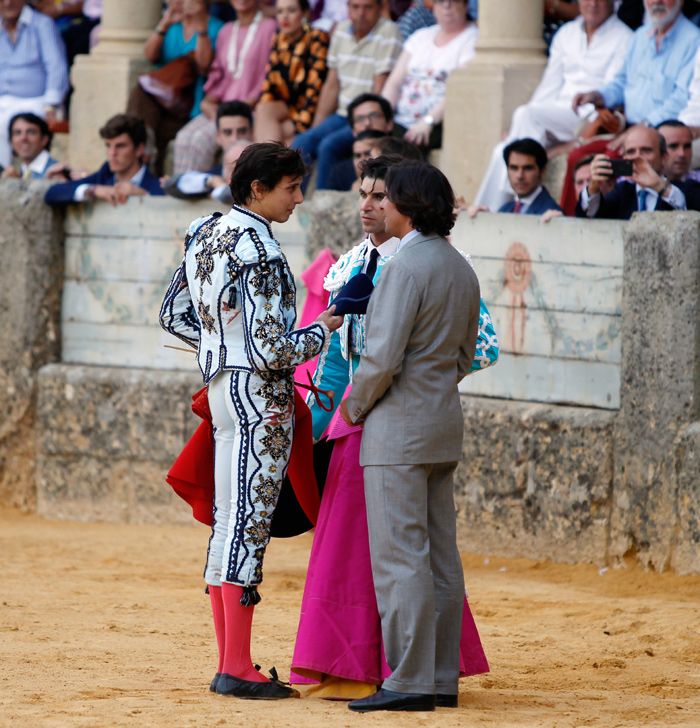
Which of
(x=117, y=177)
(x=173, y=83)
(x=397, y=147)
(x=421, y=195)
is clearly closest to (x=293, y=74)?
(x=173, y=83)

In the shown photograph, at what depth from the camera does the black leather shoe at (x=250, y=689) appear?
5.28 m

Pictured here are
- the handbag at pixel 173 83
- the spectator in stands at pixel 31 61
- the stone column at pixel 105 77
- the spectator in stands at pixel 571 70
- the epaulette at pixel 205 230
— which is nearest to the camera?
the epaulette at pixel 205 230

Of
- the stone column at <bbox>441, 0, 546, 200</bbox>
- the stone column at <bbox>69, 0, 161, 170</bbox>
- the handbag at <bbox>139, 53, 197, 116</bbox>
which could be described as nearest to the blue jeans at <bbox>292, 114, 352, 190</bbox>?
the stone column at <bbox>441, 0, 546, 200</bbox>

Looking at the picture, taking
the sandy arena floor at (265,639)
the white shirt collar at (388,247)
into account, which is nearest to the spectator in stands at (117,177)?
the sandy arena floor at (265,639)

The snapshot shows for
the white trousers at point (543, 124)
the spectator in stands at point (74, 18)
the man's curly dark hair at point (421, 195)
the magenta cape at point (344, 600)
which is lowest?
the magenta cape at point (344, 600)

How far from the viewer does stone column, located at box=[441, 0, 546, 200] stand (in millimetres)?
9844

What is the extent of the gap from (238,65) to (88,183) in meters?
1.73

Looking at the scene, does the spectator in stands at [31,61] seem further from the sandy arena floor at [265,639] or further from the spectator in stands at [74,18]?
the sandy arena floor at [265,639]

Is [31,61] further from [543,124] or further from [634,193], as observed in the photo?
[634,193]

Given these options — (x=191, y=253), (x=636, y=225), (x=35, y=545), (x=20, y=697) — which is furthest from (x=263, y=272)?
(x=35, y=545)

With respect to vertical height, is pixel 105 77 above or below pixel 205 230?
above

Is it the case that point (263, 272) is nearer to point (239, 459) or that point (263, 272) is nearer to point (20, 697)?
point (239, 459)

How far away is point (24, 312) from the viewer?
9.86 metres

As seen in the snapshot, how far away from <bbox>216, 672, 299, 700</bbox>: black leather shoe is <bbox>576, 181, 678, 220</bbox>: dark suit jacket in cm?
367
